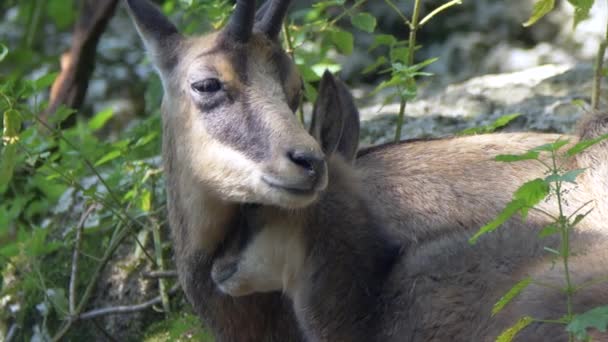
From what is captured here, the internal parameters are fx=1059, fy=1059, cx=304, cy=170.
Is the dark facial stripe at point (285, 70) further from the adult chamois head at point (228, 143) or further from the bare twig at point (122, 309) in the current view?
the bare twig at point (122, 309)

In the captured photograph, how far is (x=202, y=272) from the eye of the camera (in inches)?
161

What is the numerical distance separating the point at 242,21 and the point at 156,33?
1.48 feet

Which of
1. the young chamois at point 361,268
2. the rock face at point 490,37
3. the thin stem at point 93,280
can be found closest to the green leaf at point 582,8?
the young chamois at point 361,268

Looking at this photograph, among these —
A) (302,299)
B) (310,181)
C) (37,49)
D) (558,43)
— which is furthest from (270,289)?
(37,49)

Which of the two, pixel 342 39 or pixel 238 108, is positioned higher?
pixel 238 108

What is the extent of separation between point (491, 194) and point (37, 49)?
6388 mm

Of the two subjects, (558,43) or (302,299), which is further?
(558,43)

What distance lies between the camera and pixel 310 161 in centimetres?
348

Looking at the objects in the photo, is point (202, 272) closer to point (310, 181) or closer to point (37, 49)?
point (310, 181)

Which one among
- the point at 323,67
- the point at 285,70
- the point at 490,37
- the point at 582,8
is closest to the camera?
the point at 285,70

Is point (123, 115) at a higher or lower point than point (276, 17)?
lower

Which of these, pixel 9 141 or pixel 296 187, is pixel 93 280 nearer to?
pixel 9 141

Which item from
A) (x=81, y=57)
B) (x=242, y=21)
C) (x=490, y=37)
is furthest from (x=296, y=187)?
(x=490, y=37)

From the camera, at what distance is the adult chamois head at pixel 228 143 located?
3.58m
